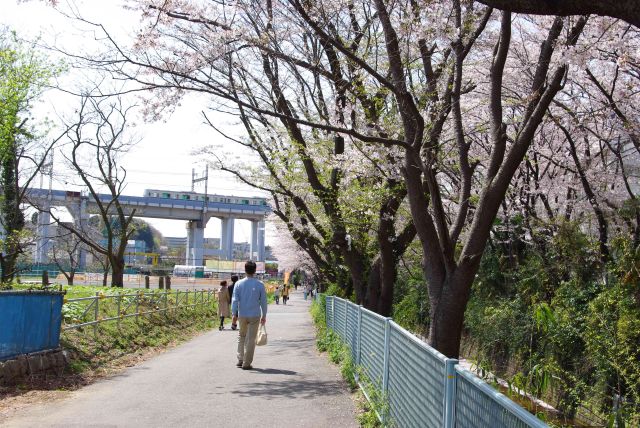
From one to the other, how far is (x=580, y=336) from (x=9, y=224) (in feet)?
72.2

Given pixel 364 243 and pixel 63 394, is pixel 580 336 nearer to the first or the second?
pixel 63 394

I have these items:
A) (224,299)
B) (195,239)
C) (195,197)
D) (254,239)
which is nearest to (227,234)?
(195,239)

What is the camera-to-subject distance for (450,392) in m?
3.80

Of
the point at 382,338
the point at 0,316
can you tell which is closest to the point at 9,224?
the point at 0,316

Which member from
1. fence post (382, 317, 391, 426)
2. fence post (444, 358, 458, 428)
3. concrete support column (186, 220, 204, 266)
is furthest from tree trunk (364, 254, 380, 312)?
concrete support column (186, 220, 204, 266)

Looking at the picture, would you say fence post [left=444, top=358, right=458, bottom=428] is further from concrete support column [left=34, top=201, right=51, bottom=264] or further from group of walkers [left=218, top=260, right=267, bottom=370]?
Answer: concrete support column [left=34, top=201, right=51, bottom=264]

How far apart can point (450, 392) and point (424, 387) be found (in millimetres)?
803

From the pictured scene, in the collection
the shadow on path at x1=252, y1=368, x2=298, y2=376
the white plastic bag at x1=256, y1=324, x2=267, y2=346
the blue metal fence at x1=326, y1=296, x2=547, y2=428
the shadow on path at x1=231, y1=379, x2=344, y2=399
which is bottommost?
the shadow on path at x1=252, y1=368, x2=298, y2=376

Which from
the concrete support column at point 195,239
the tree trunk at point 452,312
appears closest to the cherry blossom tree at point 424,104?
the tree trunk at point 452,312

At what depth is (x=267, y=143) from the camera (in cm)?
1670

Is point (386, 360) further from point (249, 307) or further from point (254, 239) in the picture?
point (254, 239)

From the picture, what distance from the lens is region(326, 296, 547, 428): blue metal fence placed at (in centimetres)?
301

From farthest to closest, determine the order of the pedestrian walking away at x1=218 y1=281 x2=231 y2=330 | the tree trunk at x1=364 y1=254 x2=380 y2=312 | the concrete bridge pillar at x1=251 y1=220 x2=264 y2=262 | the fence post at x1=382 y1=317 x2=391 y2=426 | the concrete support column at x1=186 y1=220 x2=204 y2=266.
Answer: the concrete bridge pillar at x1=251 y1=220 x2=264 y2=262 → the concrete support column at x1=186 y1=220 x2=204 y2=266 → the pedestrian walking away at x1=218 y1=281 x2=231 y2=330 → the tree trunk at x1=364 y1=254 x2=380 y2=312 → the fence post at x1=382 y1=317 x2=391 y2=426

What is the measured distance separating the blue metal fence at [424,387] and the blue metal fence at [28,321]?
4598mm
